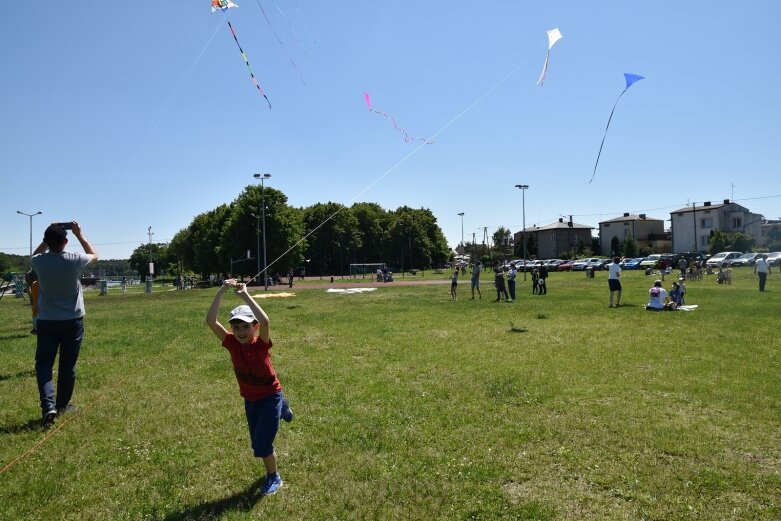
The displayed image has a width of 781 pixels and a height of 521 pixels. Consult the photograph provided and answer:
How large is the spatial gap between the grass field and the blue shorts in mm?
357

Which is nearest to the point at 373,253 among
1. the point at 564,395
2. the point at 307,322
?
the point at 307,322

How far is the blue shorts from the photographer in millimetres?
4312

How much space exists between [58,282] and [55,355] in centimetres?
85

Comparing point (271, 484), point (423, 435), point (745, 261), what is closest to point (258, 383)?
point (271, 484)

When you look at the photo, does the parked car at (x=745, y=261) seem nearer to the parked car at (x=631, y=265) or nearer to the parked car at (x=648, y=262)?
the parked car at (x=648, y=262)

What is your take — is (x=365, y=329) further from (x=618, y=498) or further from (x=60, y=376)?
(x=618, y=498)

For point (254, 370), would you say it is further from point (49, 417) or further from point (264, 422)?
point (49, 417)

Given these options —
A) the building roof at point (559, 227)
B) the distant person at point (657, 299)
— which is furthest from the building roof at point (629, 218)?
the distant person at point (657, 299)

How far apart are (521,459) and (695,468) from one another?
1.46m

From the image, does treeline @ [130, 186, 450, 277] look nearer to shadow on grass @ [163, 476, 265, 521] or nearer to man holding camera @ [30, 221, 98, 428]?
man holding camera @ [30, 221, 98, 428]

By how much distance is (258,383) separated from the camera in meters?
4.41

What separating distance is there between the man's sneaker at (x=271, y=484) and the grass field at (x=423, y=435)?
0.09 m

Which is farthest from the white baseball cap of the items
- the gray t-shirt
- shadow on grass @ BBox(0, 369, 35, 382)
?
shadow on grass @ BBox(0, 369, 35, 382)

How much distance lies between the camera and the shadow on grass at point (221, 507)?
387 centimetres
